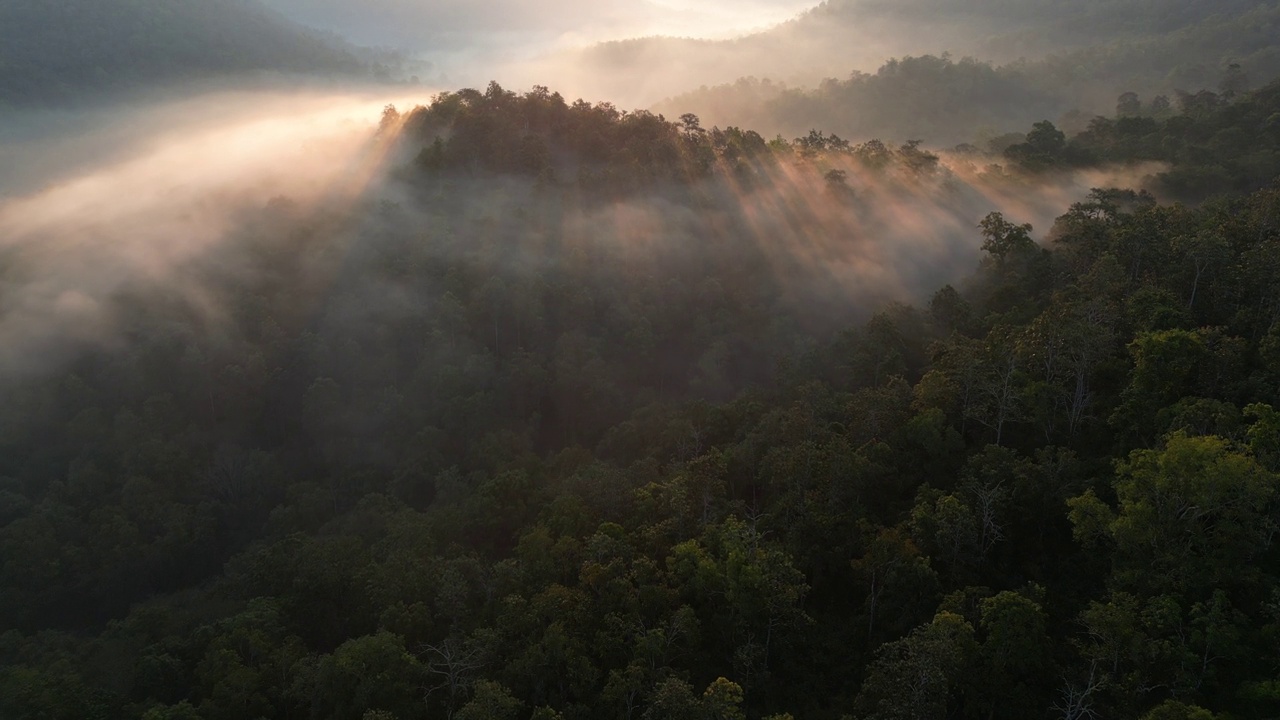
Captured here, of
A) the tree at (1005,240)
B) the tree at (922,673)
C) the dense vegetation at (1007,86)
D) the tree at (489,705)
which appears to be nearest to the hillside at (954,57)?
the dense vegetation at (1007,86)

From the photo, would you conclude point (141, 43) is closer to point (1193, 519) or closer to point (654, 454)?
point (654, 454)

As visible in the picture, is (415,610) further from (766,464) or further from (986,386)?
(986,386)

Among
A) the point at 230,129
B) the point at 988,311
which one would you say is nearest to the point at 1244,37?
the point at 988,311

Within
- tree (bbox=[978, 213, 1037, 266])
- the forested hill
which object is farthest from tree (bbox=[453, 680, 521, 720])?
the forested hill

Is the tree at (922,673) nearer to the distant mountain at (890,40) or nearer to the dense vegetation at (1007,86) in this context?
the dense vegetation at (1007,86)

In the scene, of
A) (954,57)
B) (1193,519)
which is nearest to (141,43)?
(1193,519)
